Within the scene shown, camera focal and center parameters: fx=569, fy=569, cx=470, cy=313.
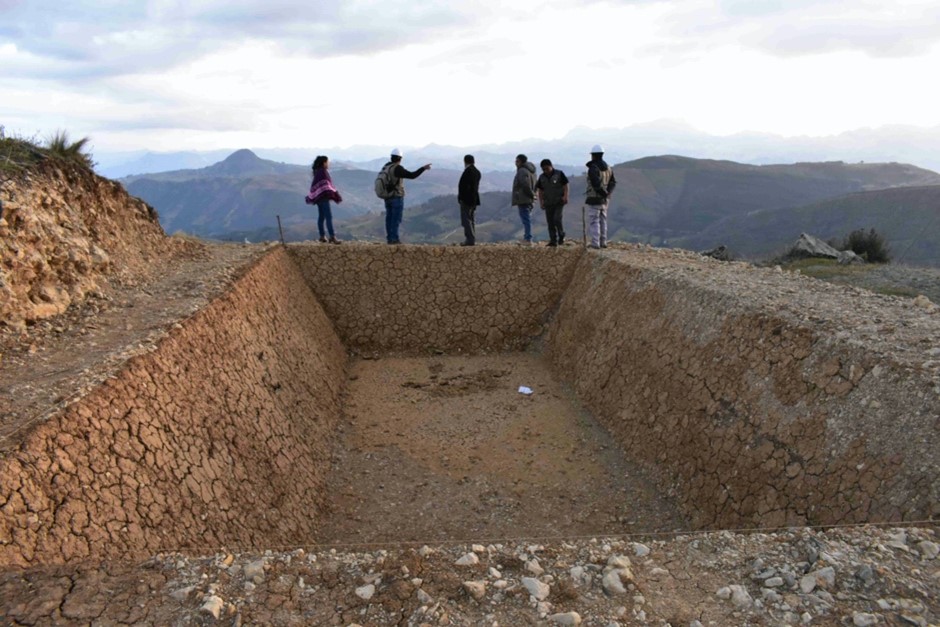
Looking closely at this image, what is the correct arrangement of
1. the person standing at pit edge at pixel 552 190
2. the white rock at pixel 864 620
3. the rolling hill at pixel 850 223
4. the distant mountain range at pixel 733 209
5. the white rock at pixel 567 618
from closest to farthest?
the white rock at pixel 864 620, the white rock at pixel 567 618, the person standing at pit edge at pixel 552 190, the rolling hill at pixel 850 223, the distant mountain range at pixel 733 209

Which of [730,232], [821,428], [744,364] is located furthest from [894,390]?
A: [730,232]

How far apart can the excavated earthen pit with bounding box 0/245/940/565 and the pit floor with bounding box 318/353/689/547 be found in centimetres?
3

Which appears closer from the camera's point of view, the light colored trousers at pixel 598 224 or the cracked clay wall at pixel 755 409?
the cracked clay wall at pixel 755 409

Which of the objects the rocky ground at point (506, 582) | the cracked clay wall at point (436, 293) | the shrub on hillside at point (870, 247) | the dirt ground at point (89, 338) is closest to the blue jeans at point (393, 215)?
the cracked clay wall at point (436, 293)

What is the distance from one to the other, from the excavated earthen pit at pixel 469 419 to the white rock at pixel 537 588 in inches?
100

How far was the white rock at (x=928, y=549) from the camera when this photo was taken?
3.34 meters


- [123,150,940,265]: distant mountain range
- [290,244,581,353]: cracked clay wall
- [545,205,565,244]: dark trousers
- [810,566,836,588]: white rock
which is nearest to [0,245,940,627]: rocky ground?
[810,566,836,588]: white rock

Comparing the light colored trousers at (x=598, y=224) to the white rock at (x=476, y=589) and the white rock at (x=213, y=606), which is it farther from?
the white rock at (x=213, y=606)

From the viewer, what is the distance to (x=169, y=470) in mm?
4938

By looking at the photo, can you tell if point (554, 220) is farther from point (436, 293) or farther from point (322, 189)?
point (322, 189)

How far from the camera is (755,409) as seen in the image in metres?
5.62

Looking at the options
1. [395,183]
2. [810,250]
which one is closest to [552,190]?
[395,183]

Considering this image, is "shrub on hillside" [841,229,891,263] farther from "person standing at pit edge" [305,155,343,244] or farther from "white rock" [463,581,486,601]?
"white rock" [463,581,486,601]

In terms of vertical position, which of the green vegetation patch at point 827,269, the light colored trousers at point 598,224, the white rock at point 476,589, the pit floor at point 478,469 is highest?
the light colored trousers at point 598,224
